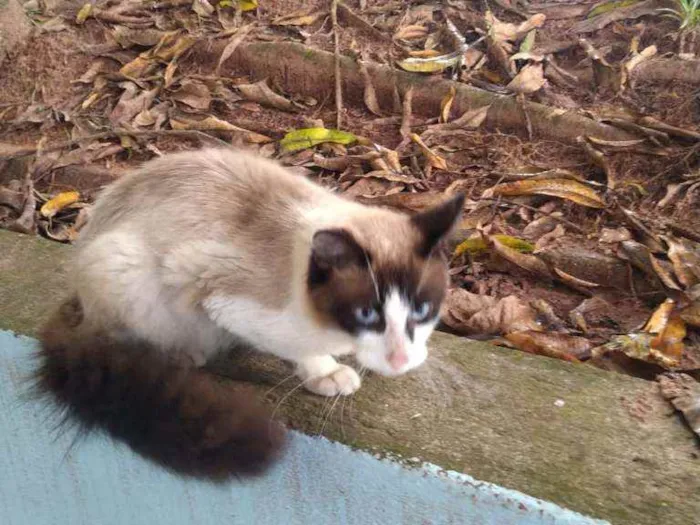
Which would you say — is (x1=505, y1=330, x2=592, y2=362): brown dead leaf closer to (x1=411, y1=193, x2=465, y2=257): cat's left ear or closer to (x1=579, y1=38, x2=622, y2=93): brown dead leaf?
(x1=411, y1=193, x2=465, y2=257): cat's left ear

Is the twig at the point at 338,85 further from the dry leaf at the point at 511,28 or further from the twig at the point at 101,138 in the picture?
the dry leaf at the point at 511,28

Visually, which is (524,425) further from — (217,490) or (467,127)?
(467,127)

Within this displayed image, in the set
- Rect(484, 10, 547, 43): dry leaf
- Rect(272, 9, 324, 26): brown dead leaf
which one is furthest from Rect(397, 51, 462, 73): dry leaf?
Rect(272, 9, 324, 26): brown dead leaf

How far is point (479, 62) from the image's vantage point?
4.07 m

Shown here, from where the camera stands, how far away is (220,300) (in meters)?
1.99

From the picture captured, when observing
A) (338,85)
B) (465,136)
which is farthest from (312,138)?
(465,136)

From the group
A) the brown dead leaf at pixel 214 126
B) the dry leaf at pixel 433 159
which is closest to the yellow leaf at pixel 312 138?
the brown dead leaf at pixel 214 126

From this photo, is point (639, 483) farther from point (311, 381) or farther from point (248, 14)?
point (248, 14)

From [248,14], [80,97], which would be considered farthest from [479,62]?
[80,97]

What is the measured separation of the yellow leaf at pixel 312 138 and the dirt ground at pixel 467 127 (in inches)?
1.7

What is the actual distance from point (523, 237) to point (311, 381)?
4.61ft

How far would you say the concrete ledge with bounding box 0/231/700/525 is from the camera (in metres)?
1.72

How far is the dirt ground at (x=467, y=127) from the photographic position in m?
2.75

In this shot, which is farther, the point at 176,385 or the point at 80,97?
the point at 80,97
